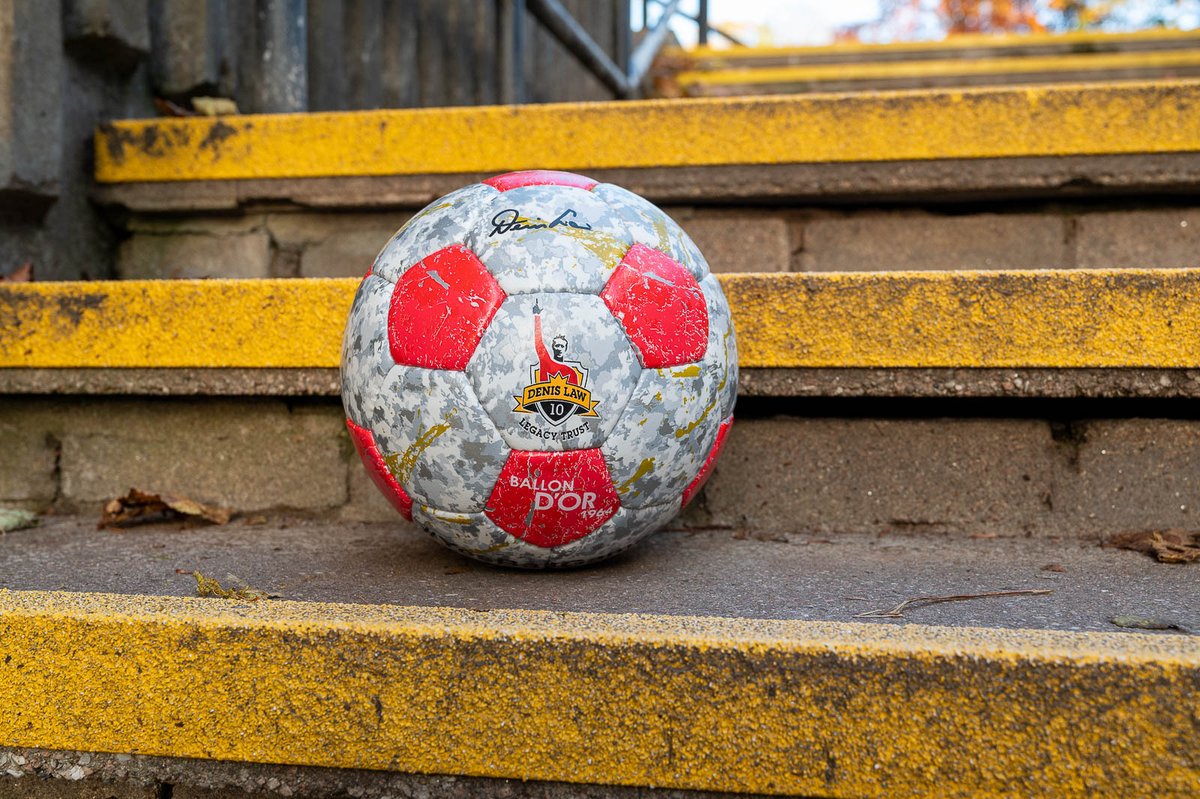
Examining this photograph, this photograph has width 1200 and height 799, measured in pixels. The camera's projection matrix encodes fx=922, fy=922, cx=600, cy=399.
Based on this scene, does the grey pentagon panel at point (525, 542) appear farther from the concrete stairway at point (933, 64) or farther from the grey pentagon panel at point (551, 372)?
the concrete stairway at point (933, 64)

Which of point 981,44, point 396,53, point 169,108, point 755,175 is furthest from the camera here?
point 981,44

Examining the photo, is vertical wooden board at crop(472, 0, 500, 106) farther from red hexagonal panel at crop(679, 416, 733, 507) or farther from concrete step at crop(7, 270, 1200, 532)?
red hexagonal panel at crop(679, 416, 733, 507)

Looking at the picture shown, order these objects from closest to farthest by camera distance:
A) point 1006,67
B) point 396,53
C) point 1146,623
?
point 1146,623 < point 396,53 < point 1006,67

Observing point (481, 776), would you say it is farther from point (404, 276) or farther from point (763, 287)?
point (763, 287)

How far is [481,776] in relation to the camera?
1050 millimetres

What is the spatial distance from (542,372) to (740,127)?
115cm

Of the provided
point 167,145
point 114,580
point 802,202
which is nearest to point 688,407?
point 114,580

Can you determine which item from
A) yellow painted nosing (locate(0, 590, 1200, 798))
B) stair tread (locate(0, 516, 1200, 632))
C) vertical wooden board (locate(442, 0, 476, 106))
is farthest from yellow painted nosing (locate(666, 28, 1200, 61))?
yellow painted nosing (locate(0, 590, 1200, 798))

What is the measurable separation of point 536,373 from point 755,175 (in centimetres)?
112

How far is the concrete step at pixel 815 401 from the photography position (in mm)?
1597

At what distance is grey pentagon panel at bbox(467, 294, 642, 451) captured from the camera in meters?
1.25

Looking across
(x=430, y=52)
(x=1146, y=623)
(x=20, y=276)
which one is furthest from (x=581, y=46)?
(x=1146, y=623)

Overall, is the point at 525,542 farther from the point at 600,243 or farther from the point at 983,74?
the point at 983,74

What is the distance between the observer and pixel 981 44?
195 inches
